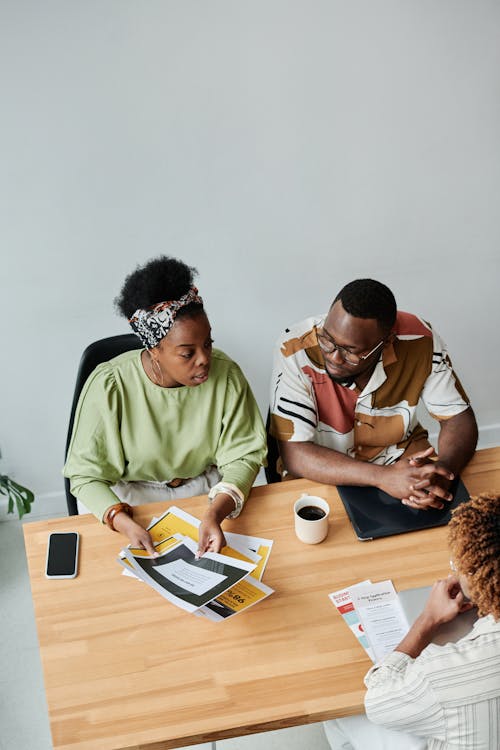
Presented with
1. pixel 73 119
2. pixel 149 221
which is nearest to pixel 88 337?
pixel 149 221

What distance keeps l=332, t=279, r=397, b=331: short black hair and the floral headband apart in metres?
0.43

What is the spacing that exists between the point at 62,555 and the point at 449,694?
1005 millimetres

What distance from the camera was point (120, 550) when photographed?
1.86 meters

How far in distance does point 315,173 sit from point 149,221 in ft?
2.10

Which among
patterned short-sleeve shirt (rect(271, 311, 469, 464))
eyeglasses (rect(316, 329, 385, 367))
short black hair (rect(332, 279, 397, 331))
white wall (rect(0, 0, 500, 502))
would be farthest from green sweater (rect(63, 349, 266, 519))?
white wall (rect(0, 0, 500, 502))

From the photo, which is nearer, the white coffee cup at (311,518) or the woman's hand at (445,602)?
the woman's hand at (445,602)

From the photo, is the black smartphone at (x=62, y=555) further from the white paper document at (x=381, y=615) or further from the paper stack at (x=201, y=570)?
the white paper document at (x=381, y=615)

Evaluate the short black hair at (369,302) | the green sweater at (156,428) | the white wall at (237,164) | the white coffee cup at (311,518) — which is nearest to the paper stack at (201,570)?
the white coffee cup at (311,518)

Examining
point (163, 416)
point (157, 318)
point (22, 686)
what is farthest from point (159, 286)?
point (22, 686)

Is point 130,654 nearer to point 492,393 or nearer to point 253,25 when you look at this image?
point 253,25

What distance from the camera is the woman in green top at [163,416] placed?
1976 mm

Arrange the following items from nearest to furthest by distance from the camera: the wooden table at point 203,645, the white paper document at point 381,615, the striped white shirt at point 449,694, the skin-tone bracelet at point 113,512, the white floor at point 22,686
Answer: the striped white shirt at point 449,694 → the wooden table at point 203,645 → the white paper document at point 381,615 → the skin-tone bracelet at point 113,512 → the white floor at point 22,686

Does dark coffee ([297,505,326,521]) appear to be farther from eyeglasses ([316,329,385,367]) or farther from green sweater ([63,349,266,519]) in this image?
eyeglasses ([316,329,385,367])

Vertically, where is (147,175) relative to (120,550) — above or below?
above
